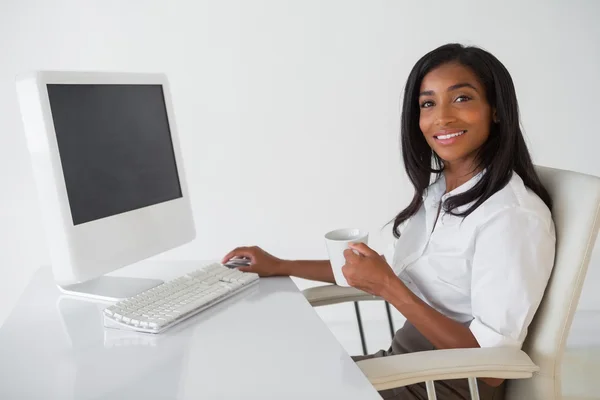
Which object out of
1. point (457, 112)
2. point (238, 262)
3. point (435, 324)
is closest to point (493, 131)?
point (457, 112)

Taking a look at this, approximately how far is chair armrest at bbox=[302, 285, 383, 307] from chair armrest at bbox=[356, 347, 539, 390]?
47cm

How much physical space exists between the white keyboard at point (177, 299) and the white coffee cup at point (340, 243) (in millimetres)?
248

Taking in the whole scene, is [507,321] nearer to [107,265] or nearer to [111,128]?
[107,265]

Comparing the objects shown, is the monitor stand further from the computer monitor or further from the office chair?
the office chair

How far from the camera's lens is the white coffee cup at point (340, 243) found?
4.53 ft

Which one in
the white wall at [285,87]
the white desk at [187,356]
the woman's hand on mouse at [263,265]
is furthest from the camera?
the white wall at [285,87]

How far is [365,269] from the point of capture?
1368 mm

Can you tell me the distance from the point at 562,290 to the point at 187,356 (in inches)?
28.4

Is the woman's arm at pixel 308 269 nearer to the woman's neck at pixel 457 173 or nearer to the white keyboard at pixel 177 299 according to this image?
the white keyboard at pixel 177 299

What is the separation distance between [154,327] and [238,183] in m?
1.93

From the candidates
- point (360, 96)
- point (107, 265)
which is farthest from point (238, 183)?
point (107, 265)

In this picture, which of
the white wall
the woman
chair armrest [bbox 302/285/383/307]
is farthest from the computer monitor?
the white wall

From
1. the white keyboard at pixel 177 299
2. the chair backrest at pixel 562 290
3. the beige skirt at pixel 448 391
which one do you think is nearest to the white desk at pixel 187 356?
the white keyboard at pixel 177 299

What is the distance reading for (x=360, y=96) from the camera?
10.4 feet
